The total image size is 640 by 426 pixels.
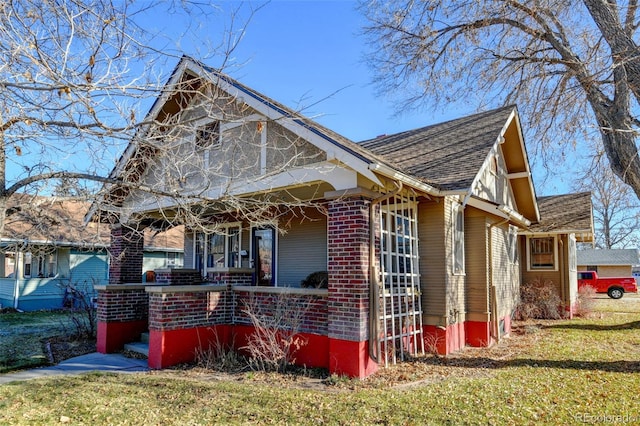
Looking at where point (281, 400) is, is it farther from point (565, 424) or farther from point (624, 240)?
point (624, 240)

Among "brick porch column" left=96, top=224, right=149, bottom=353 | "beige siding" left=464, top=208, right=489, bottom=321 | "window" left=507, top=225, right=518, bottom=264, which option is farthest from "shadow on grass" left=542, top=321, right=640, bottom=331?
"brick porch column" left=96, top=224, right=149, bottom=353

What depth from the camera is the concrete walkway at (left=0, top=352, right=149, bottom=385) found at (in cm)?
746

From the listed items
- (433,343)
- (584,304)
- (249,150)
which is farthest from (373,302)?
(584,304)

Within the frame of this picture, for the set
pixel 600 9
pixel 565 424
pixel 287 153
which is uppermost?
pixel 600 9

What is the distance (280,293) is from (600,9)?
25.7 ft

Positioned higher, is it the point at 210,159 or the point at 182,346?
the point at 210,159

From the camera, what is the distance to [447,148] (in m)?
11.6

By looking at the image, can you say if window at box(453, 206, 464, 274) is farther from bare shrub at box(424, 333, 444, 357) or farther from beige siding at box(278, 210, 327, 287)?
beige siding at box(278, 210, 327, 287)

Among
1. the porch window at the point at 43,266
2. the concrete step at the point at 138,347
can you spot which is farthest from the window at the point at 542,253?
the porch window at the point at 43,266

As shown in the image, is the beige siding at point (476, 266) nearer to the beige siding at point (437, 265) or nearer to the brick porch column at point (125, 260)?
the beige siding at point (437, 265)

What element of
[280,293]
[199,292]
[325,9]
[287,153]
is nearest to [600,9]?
[325,9]

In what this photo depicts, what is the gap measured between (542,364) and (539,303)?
25.9 ft

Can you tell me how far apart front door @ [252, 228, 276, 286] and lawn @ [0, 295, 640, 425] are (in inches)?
154

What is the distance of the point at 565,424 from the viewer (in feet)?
16.5
